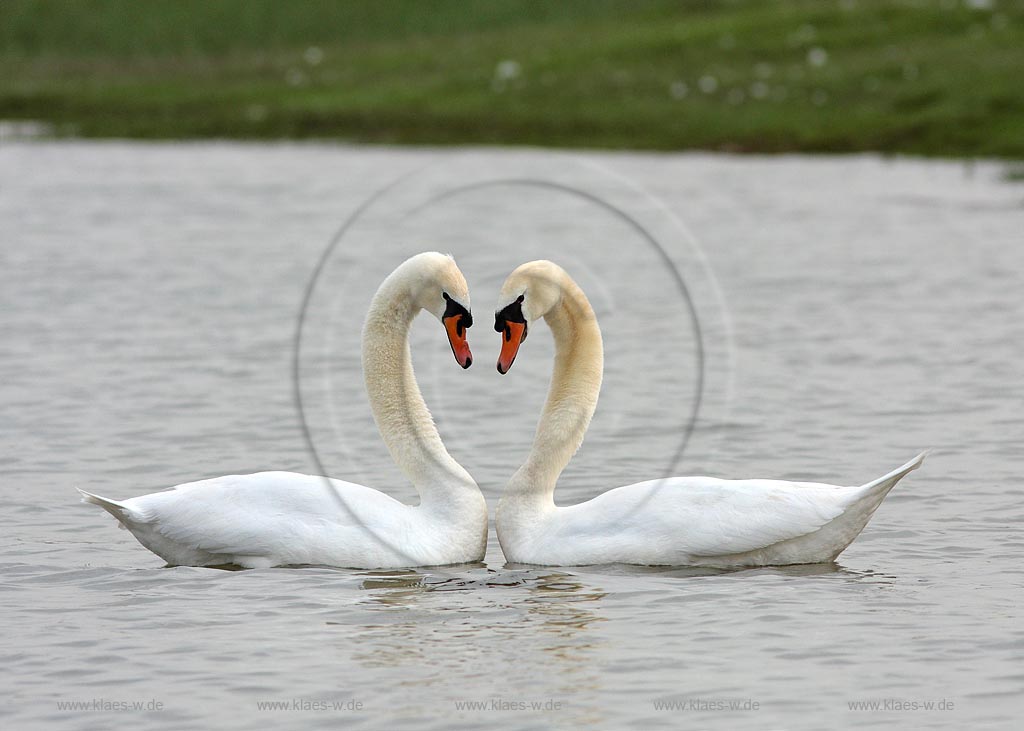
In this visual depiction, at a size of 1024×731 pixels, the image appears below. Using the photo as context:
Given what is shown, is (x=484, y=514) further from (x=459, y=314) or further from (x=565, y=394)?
(x=459, y=314)

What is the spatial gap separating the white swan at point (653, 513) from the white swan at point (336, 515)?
31 cm

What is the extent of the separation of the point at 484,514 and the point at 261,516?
1.43 metres

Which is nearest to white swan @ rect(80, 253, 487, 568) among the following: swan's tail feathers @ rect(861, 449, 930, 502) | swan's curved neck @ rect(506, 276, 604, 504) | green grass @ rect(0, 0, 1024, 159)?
swan's curved neck @ rect(506, 276, 604, 504)

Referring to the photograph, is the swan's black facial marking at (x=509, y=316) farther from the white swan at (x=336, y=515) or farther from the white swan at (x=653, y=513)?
the white swan at (x=336, y=515)

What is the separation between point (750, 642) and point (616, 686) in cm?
95

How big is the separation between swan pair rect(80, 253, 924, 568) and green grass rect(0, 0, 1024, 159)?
102 feet

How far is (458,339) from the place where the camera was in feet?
35.1

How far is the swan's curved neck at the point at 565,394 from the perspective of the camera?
1122 cm

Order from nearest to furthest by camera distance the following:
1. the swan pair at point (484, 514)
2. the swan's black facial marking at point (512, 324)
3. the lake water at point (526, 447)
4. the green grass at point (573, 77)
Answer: the lake water at point (526, 447) < the swan pair at point (484, 514) < the swan's black facial marking at point (512, 324) < the green grass at point (573, 77)

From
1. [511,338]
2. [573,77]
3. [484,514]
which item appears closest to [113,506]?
[484,514]

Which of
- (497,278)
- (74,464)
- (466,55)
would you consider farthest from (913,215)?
(466,55)

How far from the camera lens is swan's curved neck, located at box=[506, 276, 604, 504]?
11219mm

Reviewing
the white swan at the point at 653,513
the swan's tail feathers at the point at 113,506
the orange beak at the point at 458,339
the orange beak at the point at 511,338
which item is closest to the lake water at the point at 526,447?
the white swan at the point at 653,513

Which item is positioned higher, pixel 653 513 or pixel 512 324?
pixel 512 324
